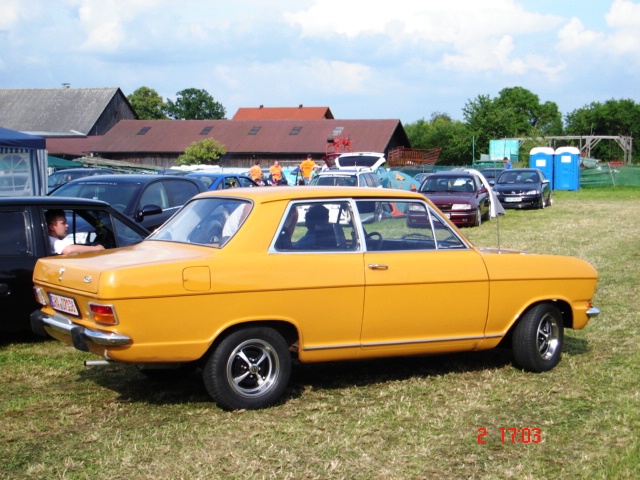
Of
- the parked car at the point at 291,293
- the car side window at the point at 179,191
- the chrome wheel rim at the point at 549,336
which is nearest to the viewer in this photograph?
the parked car at the point at 291,293

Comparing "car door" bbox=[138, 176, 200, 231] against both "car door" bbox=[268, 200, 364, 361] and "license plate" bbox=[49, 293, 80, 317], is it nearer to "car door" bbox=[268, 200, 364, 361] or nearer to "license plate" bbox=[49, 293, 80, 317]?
"license plate" bbox=[49, 293, 80, 317]

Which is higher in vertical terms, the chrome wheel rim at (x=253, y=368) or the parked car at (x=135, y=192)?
the parked car at (x=135, y=192)

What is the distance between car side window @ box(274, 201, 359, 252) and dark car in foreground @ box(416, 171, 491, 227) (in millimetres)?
15801

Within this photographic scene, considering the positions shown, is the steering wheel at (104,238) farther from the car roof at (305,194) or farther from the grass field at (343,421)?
the car roof at (305,194)

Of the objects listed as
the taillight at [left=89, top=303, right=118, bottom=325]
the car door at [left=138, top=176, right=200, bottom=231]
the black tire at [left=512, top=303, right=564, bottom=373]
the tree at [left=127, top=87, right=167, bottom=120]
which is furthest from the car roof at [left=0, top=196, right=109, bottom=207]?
the tree at [left=127, top=87, right=167, bottom=120]

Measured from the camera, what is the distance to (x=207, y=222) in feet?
21.7

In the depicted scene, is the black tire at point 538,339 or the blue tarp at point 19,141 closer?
the black tire at point 538,339

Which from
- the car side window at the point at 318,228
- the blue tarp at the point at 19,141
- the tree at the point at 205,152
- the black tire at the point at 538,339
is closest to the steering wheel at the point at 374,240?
the car side window at the point at 318,228

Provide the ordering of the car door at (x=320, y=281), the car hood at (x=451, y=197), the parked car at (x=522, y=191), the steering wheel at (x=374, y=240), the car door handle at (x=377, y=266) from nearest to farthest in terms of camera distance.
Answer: the car door at (x=320, y=281) < the car door handle at (x=377, y=266) < the steering wheel at (x=374, y=240) < the car hood at (x=451, y=197) < the parked car at (x=522, y=191)

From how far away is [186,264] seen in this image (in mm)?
5789

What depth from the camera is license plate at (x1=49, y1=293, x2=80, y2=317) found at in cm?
595

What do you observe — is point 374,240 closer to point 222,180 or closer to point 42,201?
point 42,201

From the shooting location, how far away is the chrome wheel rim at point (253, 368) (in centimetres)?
602

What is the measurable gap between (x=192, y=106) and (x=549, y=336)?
111232 millimetres
